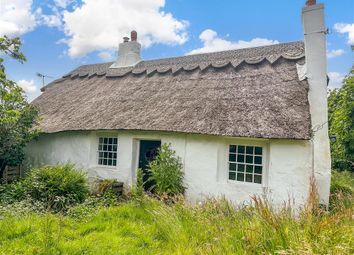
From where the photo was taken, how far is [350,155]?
13.4 meters

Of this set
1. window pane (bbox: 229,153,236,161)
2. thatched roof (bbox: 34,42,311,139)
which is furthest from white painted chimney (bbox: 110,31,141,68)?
window pane (bbox: 229,153,236,161)

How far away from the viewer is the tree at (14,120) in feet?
30.3

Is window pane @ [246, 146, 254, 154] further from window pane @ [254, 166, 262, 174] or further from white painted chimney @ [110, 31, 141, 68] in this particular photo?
white painted chimney @ [110, 31, 141, 68]

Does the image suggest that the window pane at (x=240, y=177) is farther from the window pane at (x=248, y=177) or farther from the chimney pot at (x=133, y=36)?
the chimney pot at (x=133, y=36)

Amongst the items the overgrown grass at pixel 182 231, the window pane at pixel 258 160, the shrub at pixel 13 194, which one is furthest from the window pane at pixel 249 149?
the shrub at pixel 13 194

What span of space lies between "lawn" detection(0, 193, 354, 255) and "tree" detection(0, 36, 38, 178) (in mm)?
4478

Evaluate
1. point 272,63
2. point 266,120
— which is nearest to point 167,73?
point 272,63

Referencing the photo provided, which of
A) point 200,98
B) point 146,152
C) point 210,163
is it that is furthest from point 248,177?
point 146,152

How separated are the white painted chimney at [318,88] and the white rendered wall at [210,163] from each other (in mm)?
623

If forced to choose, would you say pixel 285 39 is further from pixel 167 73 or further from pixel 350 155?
pixel 350 155

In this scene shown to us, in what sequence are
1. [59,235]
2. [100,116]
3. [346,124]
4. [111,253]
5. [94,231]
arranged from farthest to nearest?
[346,124], [100,116], [94,231], [59,235], [111,253]

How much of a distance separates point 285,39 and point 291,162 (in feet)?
20.5

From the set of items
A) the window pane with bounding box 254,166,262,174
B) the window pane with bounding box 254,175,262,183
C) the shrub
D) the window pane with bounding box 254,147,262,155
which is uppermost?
the window pane with bounding box 254,147,262,155

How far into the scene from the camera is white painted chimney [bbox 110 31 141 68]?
15320 mm
